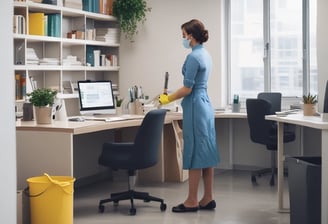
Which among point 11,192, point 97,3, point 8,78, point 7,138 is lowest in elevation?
point 11,192

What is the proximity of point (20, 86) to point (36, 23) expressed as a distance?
2.33 feet

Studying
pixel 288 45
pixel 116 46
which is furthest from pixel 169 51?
pixel 288 45

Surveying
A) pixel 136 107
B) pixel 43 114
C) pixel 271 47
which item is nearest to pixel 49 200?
pixel 43 114

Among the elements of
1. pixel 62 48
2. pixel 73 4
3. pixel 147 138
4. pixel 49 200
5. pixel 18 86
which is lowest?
pixel 49 200

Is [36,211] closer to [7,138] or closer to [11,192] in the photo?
[11,192]

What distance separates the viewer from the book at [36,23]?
18.6 ft

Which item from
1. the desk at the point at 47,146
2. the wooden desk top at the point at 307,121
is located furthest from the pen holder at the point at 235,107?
the desk at the point at 47,146

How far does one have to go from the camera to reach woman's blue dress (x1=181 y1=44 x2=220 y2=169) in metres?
4.77

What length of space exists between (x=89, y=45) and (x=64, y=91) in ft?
2.57

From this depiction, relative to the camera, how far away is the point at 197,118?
15.7 ft

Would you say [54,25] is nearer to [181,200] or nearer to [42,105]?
[42,105]

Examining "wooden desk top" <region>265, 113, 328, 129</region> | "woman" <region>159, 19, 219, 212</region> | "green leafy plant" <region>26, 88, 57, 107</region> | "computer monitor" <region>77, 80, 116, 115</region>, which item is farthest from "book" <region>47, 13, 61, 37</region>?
"wooden desk top" <region>265, 113, 328, 129</region>

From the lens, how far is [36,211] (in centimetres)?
405

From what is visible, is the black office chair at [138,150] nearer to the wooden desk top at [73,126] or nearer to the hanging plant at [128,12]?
the wooden desk top at [73,126]
